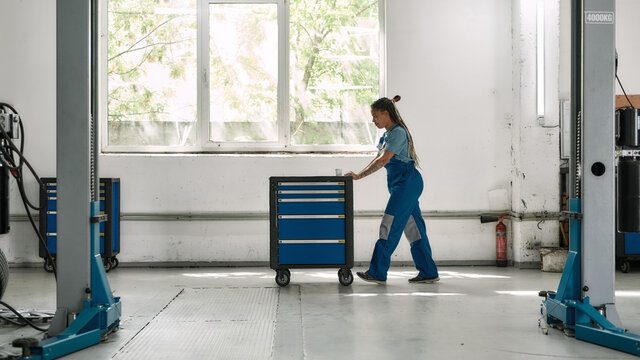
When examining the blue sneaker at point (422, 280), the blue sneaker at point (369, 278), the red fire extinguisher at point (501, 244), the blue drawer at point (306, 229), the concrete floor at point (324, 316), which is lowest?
the concrete floor at point (324, 316)

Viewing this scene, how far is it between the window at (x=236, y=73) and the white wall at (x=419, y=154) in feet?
0.83

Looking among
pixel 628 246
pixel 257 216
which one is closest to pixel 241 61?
pixel 257 216

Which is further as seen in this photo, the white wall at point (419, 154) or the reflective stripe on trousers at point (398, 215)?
the white wall at point (419, 154)

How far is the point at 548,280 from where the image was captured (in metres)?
5.24

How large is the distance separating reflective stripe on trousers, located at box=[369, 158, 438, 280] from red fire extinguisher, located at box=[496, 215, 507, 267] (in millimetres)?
1346

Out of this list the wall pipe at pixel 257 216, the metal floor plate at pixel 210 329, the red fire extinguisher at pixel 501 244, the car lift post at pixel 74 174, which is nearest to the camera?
the metal floor plate at pixel 210 329

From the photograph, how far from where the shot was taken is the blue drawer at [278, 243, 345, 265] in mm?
4949

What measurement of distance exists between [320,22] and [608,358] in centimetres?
421

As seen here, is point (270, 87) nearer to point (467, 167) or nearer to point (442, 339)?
point (467, 167)

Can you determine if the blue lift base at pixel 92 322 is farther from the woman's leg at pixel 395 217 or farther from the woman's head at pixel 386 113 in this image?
Answer: the woman's head at pixel 386 113

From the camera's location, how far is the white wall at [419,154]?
5.96m

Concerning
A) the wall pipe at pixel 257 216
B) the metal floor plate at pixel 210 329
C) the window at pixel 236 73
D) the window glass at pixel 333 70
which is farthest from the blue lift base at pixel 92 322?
the window glass at pixel 333 70

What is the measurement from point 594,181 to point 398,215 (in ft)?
5.54

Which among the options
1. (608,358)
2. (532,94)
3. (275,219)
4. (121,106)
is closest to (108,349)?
(275,219)
